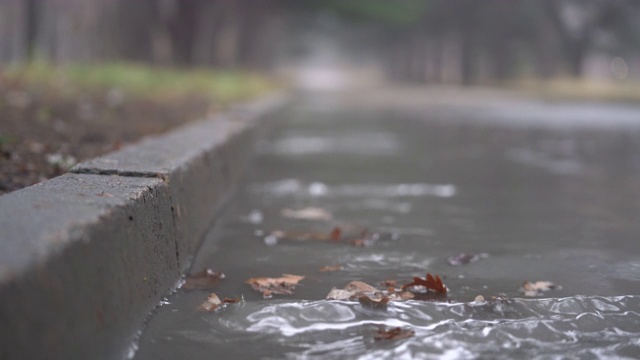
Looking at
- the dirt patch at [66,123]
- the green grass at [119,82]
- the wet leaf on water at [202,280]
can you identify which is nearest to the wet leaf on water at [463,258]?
the wet leaf on water at [202,280]

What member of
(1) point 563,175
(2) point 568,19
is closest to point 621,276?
(1) point 563,175

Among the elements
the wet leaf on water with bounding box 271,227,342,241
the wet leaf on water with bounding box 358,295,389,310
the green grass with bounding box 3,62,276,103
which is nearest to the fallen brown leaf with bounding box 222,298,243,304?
the wet leaf on water with bounding box 358,295,389,310

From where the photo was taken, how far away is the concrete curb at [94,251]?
170 cm

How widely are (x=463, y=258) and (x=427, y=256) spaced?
167 millimetres

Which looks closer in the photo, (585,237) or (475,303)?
(475,303)

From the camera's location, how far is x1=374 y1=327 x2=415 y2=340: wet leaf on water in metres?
2.43

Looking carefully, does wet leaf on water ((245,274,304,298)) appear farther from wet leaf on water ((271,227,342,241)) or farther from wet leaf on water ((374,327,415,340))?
wet leaf on water ((271,227,342,241))

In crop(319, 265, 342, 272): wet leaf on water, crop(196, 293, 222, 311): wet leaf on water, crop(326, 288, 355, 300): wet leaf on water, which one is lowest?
crop(319, 265, 342, 272): wet leaf on water

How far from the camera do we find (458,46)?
158 ft

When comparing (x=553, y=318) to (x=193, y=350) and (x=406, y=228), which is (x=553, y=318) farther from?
(x=406, y=228)

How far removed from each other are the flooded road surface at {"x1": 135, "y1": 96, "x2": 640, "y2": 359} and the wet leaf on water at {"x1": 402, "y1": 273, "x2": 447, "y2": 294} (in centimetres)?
5

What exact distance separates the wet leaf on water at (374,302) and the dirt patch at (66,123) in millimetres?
1750

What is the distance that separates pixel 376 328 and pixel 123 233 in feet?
2.79

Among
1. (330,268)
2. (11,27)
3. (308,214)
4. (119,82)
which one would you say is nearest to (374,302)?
(330,268)
